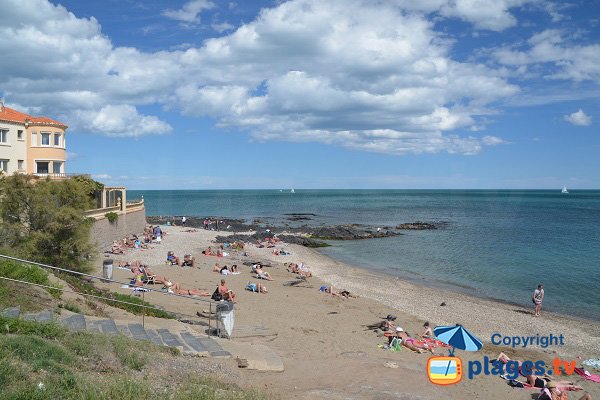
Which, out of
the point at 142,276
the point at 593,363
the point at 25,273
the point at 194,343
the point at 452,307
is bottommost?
the point at 452,307

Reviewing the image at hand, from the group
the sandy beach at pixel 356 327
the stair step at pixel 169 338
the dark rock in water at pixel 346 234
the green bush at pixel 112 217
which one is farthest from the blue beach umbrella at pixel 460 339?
the dark rock in water at pixel 346 234

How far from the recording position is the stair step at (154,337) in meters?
10.8

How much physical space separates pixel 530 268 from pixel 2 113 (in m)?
36.6

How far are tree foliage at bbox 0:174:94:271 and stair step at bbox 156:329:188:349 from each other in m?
7.35

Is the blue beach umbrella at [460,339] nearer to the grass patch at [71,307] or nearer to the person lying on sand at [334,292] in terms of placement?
the person lying on sand at [334,292]

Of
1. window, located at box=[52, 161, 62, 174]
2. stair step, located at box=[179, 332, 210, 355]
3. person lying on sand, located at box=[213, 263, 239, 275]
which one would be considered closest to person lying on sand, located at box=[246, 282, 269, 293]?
person lying on sand, located at box=[213, 263, 239, 275]

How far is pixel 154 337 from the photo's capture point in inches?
439

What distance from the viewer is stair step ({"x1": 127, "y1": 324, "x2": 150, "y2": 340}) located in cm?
1076

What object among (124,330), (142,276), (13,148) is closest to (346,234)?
(13,148)

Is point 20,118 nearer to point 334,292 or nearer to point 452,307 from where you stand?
point 334,292

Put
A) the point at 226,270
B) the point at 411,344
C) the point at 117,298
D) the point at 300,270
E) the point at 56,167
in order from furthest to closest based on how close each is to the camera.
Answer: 1. the point at 56,167
2. the point at 300,270
3. the point at 226,270
4. the point at 117,298
5. the point at 411,344

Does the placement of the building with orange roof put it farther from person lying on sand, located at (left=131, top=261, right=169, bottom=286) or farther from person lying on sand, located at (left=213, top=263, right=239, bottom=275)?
person lying on sand, located at (left=213, top=263, right=239, bottom=275)

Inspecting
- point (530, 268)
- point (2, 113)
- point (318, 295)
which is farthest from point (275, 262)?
point (2, 113)

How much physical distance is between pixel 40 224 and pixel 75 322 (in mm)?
8115
